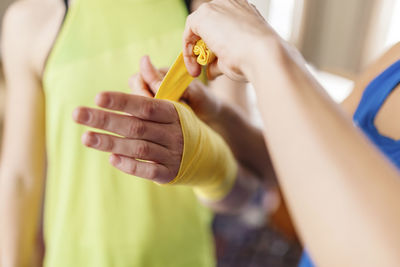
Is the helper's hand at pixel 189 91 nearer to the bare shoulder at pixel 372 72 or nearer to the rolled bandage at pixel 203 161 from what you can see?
the rolled bandage at pixel 203 161

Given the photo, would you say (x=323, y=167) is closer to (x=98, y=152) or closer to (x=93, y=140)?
(x=93, y=140)

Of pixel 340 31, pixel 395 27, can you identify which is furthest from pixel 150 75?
pixel 340 31

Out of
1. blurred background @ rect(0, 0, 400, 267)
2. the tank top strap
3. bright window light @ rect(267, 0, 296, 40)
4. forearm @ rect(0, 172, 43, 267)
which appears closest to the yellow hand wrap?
the tank top strap

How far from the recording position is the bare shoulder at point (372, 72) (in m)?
0.51

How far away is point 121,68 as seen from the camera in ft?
2.06

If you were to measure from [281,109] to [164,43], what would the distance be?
404 millimetres

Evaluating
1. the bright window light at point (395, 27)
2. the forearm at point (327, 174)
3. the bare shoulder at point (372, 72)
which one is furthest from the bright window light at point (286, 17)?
the forearm at point (327, 174)

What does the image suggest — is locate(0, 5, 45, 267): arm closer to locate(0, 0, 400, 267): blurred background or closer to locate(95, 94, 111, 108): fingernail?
locate(95, 94, 111, 108): fingernail

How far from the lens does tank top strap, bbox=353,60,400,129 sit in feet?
1.57

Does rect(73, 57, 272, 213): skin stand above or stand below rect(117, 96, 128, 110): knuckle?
below

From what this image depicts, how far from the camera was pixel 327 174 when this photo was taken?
0.80 ft

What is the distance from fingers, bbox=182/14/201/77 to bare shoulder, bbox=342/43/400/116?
0.93 feet

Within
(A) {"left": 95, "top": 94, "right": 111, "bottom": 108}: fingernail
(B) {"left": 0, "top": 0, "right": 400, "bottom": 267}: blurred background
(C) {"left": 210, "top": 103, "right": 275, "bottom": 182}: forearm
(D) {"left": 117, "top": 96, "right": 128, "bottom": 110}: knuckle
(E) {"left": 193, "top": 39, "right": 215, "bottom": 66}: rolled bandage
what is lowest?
(B) {"left": 0, "top": 0, "right": 400, "bottom": 267}: blurred background

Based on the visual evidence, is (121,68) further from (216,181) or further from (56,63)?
(216,181)
